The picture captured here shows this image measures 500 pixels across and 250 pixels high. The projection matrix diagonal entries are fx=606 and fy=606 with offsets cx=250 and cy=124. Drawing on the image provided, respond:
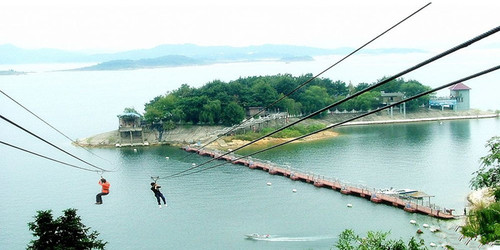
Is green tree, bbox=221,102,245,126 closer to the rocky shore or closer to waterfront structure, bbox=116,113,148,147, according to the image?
the rocky shore

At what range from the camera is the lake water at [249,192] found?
14.3 meters

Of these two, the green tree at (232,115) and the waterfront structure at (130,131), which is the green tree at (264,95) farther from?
the waterfront structure at (130,131)

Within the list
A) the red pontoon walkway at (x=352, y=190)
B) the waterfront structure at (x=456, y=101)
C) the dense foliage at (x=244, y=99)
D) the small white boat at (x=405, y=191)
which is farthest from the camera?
the waterfront structure at (x=456, y=101)

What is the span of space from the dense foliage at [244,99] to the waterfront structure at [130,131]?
66cm

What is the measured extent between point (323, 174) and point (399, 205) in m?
4.45

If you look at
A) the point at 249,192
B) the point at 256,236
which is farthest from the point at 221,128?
the point at 256,236

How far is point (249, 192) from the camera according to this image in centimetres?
1823

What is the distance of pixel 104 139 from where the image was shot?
30.4 metres

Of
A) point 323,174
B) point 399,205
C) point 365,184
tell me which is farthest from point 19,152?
point 399,205

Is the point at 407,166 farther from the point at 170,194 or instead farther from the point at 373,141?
the point at 170,194

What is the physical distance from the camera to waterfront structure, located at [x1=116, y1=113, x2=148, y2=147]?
98.4 ft

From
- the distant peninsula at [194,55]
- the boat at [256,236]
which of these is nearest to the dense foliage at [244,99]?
the boat at [256,236]

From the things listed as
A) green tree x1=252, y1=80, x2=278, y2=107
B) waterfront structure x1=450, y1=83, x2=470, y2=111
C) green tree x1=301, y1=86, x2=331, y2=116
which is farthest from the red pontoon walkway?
waterfront structure x1=450, y1=83, x2=470, y2=111

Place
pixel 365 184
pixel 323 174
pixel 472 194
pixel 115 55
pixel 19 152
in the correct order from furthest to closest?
1. pixel 115 55
2. pixel 19 152
3. pixel 323 174
4. pixel 365 184
5. pixel 472 194
